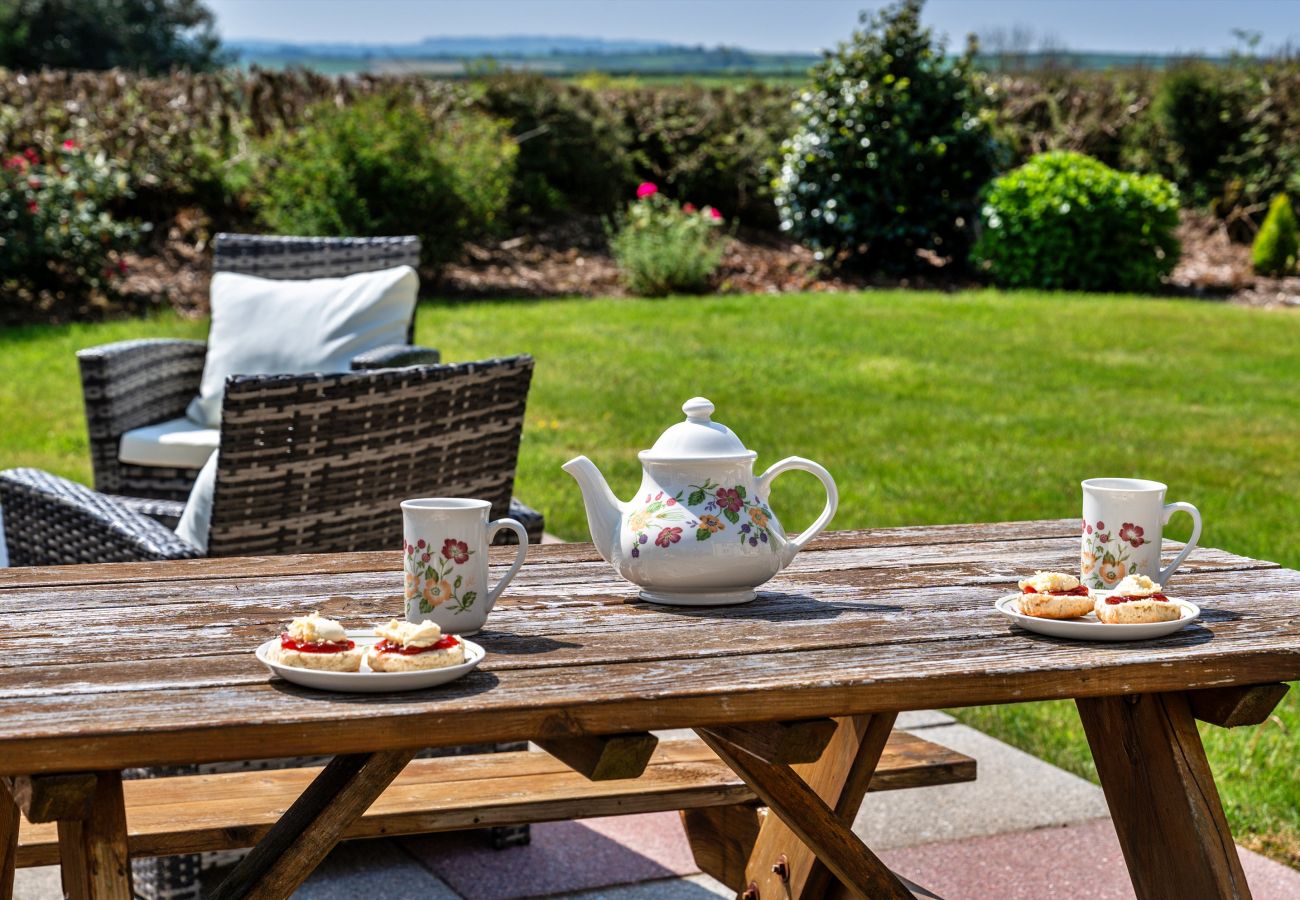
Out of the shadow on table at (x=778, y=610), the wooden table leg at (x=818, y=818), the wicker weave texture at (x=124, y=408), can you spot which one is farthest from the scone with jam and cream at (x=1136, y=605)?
the wicker weave texture at (x=124, y=408)

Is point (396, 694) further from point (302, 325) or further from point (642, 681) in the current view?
point (302, 325)

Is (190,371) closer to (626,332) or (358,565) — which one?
(358,565)

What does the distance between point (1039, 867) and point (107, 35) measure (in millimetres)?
32256

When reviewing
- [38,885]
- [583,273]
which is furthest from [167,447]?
[583,273]

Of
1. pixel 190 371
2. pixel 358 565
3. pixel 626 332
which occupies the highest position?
pixel 358 565

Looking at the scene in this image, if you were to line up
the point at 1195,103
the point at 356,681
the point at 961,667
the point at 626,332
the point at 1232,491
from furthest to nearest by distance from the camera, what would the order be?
1. the point at 1195,103
2. the point at 626,332
3. the point at 1232,491
4. the point at 961,667
5. the point at 356,681

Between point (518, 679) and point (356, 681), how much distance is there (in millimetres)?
173

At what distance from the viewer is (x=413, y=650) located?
62.0 inches

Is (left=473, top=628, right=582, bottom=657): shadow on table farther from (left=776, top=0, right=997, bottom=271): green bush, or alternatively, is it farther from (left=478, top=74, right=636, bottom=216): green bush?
(left=478, top=74, right=636, bottom=216): green bush

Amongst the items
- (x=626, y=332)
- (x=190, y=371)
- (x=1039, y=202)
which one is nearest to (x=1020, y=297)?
(x=1039, y=202)

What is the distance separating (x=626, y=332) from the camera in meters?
10.2

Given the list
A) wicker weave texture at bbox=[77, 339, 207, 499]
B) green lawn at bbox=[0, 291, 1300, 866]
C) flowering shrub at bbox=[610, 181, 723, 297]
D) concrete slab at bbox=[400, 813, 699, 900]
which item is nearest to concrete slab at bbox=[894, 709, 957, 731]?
green lawn at bbox=[0, 291, 1300, 866]

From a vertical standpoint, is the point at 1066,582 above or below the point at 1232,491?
above

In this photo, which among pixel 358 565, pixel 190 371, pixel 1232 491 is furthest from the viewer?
pixel 1232 491
